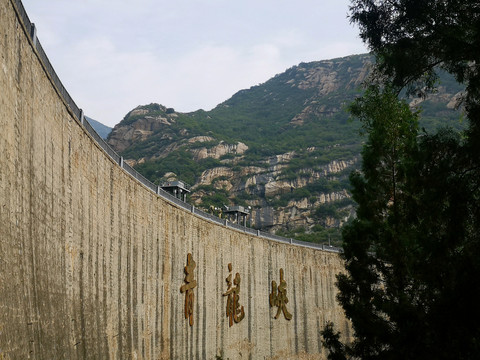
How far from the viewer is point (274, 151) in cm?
8644

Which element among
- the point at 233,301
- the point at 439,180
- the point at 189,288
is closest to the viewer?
the point at 439,180

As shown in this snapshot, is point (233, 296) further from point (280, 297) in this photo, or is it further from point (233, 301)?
point (280, 297)

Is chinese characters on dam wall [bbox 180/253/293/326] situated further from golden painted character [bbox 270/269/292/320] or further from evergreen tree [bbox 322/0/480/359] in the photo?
evergreen tree [bbox 322/0/480/359]

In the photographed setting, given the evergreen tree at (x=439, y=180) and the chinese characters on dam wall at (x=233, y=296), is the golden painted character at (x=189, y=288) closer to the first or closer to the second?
the chinese characters on dam wall at (x=233, y=296)

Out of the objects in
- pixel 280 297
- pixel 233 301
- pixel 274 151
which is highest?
pixel 274 151

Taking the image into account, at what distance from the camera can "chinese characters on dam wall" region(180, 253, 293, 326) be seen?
861 inches

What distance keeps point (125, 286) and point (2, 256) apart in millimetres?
8049

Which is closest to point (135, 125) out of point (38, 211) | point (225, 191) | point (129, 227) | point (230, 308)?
point (225, 191)

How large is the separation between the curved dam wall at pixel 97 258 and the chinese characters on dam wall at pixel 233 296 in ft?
0.20

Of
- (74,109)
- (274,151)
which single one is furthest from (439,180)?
(274,151)

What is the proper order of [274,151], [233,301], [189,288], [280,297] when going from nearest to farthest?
[189,288]
[233,301]
[280,297]
[274,151]

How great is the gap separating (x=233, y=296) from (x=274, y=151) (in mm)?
61369

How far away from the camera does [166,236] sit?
20734mm

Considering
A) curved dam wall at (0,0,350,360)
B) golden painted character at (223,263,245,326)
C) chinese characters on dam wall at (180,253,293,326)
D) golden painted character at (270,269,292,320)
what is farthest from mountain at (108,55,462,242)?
curved dam wall at (0,0,350,360)
